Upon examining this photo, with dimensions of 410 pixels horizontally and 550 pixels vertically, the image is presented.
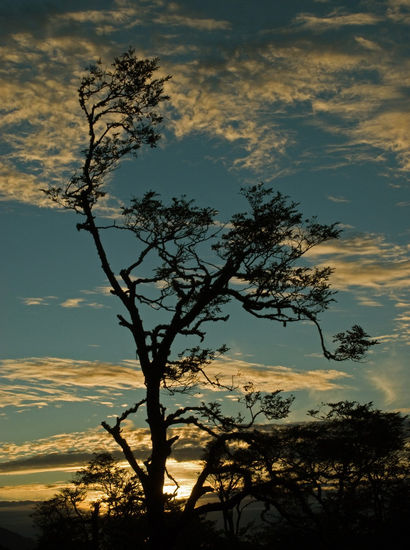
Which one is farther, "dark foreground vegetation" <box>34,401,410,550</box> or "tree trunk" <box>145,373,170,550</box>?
"dark foreground vegetation" <box>34,401,410,550</box>

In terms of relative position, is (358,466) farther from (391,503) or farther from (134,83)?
(134,83)

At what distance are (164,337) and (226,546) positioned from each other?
1346 inches

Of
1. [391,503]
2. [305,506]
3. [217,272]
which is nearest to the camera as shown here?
[305,506]

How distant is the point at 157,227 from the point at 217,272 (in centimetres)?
239

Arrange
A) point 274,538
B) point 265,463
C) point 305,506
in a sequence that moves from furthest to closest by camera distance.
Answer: point 274,538
point 265,463
point 305,506

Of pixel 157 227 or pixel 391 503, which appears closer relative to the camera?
pixel 157 227

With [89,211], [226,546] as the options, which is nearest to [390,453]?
[226,546]

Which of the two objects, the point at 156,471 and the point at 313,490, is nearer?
the point at 156,471

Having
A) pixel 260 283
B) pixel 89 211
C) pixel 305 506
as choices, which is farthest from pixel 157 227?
pixel 305 506

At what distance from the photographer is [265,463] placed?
44.4 ft

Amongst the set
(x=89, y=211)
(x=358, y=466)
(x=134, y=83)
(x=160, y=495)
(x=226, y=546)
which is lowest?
(x=226, y=546)

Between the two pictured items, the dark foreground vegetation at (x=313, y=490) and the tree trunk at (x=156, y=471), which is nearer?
the tree trunk at (x=156, y=471)

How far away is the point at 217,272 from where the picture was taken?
14.8 m

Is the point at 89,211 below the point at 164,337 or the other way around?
the other way around
